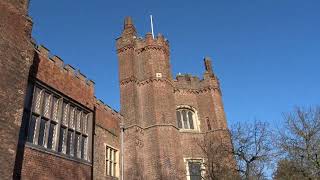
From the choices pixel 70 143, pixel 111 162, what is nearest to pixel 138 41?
pixel 111 162

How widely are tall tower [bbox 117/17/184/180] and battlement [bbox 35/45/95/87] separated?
18.2ft

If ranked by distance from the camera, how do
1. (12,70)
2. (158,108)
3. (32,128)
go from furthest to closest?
1. (158,108)
2. (32,128)
3. (12,70)

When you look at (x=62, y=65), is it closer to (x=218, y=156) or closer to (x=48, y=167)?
(x=48, y=167)

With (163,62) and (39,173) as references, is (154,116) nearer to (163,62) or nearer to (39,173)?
(163,62)

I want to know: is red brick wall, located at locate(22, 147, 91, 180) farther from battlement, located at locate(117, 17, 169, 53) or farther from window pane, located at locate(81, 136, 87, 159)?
battlement, located at locate(117, 17, 169, 53)

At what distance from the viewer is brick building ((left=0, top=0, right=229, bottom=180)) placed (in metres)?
11.5

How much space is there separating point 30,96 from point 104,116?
6.50m

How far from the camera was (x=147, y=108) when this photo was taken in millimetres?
22797

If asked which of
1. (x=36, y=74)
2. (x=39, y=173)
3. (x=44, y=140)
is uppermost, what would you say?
(x=36, y=74)

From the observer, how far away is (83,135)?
15.9 metres

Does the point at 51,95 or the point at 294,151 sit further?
the point at 294,151

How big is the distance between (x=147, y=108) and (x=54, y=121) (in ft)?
31.1

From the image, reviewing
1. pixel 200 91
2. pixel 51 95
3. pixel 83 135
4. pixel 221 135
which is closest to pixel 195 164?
pixel 221 135

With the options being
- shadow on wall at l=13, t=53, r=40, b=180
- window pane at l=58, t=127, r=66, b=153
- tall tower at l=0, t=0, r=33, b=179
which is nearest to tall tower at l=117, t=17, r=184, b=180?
window pane at l=58, t=127, r=66, b=153
